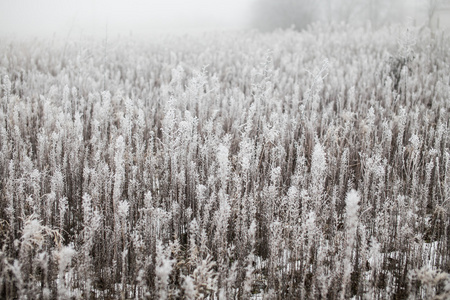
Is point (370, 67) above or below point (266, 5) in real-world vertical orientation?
below

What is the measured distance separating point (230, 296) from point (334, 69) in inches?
242

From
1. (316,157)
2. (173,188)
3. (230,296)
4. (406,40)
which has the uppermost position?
(406,40)

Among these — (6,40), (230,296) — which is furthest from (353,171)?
(6,40)

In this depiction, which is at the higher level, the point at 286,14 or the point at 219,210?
the point at 286,14

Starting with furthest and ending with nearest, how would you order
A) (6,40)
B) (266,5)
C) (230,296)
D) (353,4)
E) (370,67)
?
(353,4), (266,5), (6,40), (370,67), (230,296)

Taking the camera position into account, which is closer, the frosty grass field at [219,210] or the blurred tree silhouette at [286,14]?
the frosty grass field at [219,210]

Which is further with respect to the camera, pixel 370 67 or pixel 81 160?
pixel 370 67

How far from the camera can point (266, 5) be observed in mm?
23344

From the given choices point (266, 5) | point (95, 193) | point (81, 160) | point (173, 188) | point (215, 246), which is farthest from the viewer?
point (266, 5)

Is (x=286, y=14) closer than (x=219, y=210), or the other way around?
(x=219, y=210)

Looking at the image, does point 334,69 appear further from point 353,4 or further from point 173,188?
point 353,4

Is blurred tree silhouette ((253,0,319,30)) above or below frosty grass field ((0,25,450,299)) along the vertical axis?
above

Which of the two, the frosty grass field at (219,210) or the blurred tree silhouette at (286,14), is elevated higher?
the blurred tree silhouette at (286,14)

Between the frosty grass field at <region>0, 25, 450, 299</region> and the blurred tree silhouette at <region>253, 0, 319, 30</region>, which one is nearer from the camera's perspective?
the frosty grass field at <region>0, 25, 450, 299</region>
